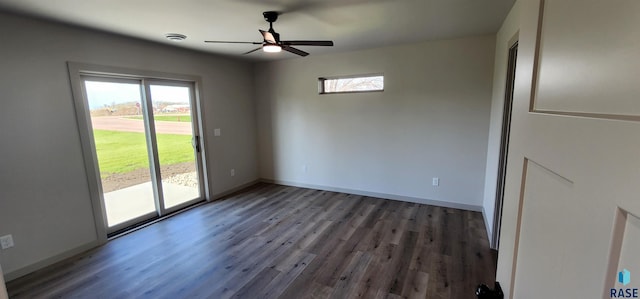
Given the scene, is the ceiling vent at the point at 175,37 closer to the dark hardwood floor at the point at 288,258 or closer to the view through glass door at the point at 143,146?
the view through glass door at the point at 143,146

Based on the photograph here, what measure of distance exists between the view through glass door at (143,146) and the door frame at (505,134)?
4220 mm

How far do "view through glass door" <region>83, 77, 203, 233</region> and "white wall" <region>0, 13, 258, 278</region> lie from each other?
10.7 inches

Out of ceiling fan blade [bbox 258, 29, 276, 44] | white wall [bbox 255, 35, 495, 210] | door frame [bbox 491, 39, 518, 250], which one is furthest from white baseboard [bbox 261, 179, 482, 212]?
ceiling fan blade [bbox 258, 29, 276, 44]

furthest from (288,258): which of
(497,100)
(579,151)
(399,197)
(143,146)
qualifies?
(497,100)

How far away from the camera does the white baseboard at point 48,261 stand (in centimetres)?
246

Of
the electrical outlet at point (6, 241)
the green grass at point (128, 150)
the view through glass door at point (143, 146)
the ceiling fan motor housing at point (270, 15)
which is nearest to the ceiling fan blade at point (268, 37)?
the ceiling fan motor housing at point (270, 15)

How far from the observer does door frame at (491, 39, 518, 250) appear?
8.13 feet

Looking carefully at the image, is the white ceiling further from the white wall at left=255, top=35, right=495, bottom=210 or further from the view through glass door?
the view through glass door

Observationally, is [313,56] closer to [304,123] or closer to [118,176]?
[304,123]

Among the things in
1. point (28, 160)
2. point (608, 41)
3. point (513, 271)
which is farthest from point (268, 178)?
point (608, 41)

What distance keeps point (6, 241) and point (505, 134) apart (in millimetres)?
4909

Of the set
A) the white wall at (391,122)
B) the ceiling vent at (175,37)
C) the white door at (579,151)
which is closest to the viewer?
the white door at (579,151)

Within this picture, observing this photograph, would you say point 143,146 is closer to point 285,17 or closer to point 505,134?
point 285,17

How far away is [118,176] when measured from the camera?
3.32 m
